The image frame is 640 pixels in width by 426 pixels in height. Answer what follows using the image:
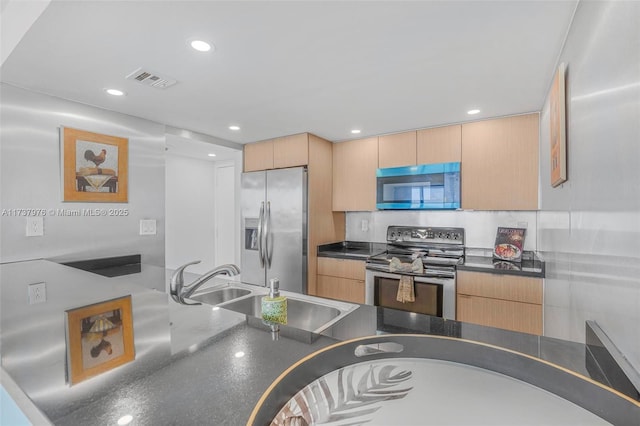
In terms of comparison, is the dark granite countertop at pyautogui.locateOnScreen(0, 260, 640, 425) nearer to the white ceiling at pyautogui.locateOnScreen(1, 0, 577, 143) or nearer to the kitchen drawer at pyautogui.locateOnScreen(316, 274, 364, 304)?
the white ceiling at pyautogui.locateOnScreen(1, 0, 577, 143)

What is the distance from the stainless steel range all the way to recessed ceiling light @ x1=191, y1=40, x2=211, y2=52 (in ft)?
7.14

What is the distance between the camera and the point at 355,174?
3385 mm

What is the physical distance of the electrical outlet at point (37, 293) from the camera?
1.17m

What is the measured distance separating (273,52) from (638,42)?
143 centimetres

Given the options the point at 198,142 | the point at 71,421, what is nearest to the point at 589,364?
the point at 71,421

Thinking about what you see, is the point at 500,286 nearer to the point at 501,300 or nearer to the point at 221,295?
the point at 501,300

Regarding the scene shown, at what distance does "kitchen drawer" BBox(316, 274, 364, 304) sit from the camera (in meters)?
2.99

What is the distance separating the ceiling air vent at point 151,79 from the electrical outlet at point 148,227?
→ 1.30 m

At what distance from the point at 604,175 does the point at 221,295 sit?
1840 mm

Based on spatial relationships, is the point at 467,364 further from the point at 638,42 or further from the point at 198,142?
the point at 198,142

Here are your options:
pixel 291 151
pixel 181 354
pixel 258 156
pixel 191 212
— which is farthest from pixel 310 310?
pixel 191 212

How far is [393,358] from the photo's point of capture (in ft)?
2.46

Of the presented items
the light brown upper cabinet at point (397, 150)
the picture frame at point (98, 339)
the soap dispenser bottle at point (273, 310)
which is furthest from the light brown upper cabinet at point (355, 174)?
the picture frame at point (98, 339)

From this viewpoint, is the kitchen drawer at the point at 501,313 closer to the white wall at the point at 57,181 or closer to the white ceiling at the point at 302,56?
the white ceiling at the point at 302,56
